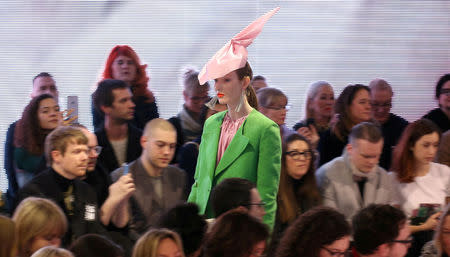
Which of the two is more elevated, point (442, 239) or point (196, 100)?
point (196, 100)

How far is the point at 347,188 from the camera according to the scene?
4.56 m

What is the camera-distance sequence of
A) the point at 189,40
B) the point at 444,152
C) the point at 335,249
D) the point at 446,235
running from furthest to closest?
1. the point at 189,40
2. the point at 444,152
3. the point at 446,235
4. the point at 335,249

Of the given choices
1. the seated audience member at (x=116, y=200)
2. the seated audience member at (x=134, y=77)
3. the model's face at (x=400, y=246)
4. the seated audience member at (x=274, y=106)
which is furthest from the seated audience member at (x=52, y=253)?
the seated audience member at (x=134, y=77)

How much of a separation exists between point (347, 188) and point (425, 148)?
0.59 meters

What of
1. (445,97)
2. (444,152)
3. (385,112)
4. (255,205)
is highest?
(445,97)

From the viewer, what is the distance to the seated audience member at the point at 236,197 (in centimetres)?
363

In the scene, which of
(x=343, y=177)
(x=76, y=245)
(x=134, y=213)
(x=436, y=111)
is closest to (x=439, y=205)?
(x=343, y=177)

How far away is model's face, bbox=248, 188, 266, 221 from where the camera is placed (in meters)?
3.65

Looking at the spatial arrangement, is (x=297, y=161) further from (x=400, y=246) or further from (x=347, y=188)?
(x=400, y=246)

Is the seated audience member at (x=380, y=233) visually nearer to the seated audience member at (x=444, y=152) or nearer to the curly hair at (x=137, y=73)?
the seated audience member at (x=444, y=152)

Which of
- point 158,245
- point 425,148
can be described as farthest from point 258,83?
point 158,245

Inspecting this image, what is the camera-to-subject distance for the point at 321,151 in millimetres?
5234

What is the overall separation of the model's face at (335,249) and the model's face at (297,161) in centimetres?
113

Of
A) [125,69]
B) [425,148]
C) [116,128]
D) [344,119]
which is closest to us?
[425,148]
